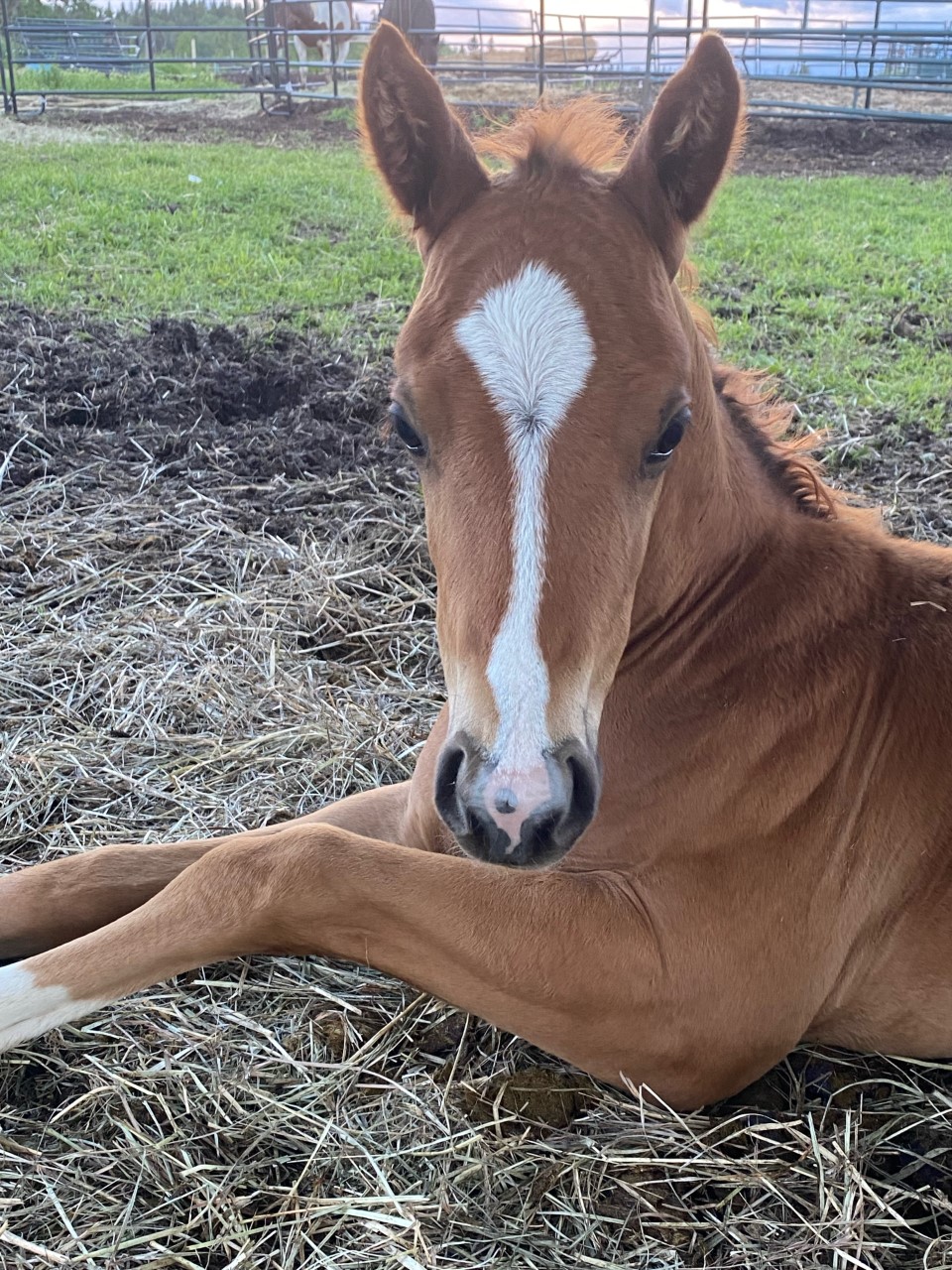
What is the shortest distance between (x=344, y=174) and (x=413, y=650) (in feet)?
31.8

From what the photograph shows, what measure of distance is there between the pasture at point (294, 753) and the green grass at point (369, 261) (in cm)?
5

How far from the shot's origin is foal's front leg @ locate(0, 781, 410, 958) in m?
2.50

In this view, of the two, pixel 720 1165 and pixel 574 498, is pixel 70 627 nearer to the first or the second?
pixel 574 498

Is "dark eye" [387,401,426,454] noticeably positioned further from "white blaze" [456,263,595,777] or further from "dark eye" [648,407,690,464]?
"dark eye" [648,407,690,464]

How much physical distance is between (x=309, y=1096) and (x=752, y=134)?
16.0 m

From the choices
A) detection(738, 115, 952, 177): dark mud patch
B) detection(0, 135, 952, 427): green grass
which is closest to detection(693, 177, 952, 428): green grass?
detection(0, 135, 952, 427): green grass

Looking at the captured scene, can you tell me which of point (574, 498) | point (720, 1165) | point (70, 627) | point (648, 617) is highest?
point (574, 498)

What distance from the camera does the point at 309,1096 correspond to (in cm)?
220

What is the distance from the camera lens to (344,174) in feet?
39.1

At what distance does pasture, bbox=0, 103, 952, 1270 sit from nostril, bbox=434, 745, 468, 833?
2.58 feet

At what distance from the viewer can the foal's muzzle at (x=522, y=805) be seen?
5.42 ft

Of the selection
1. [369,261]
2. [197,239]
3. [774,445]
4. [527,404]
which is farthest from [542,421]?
[197,239]

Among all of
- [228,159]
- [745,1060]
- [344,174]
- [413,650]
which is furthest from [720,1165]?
[228,159]

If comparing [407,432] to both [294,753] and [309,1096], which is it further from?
[294,753]
